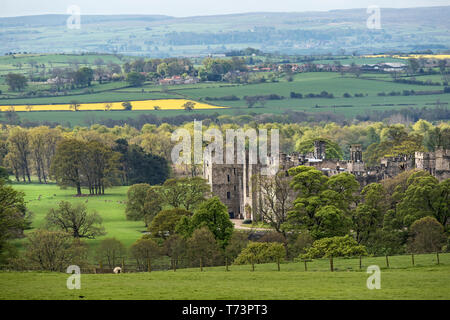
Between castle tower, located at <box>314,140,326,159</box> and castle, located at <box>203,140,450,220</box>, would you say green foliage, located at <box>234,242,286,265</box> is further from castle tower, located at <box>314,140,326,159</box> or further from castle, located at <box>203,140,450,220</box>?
castle tower, located at <box>314,140,326,159</box>

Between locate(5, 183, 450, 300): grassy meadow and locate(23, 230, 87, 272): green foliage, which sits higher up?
locate(5, 183, 450, 300): grassy meadow

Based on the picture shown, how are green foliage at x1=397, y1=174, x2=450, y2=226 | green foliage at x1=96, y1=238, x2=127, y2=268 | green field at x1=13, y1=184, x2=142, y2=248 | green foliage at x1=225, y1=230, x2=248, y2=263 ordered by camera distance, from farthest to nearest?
green field at x1=13, y1=184, x2=142, y2=248 < green foliage at x1=96, y1=238, x2=127, y2=268 < green foliage at x1=397, y1=174, x2=450, y2=226 < green foliage at x1=225, y1=230, x2=248, y2=263

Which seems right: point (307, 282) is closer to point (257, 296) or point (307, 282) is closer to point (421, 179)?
point (257, 296)

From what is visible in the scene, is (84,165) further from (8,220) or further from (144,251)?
(144,251)

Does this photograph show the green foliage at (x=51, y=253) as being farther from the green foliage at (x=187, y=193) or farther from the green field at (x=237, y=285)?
the green foliage at (x=187, y=193)
